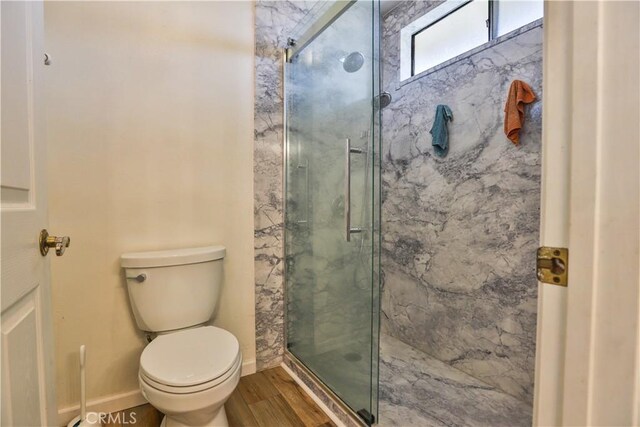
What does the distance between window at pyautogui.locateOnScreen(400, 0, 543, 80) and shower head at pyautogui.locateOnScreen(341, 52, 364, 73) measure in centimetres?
89

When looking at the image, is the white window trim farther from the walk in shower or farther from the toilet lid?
the toilet lid

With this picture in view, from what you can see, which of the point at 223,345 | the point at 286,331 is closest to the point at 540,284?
the point at 223,345

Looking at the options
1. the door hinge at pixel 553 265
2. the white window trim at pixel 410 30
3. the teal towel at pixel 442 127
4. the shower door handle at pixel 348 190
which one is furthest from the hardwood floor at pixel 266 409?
the white window trim at pixel 410 30

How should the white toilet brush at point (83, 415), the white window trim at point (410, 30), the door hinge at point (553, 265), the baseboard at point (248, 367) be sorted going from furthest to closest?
the white window trim at point (410, 30)
the baseboard at point (248, 367)
the white toilet brush at point (83, 415)
the door hinge at point (553, 265)

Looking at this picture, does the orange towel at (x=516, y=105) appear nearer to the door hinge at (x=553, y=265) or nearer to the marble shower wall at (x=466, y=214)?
the marble shower wall at (x=466, y=214)

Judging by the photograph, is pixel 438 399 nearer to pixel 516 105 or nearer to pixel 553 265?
pixel 553 265

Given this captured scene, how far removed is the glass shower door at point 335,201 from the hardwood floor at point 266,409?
0.15 metres

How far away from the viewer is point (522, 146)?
1.48 m

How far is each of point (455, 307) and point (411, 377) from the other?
49 centimetres

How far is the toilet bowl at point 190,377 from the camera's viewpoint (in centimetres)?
101

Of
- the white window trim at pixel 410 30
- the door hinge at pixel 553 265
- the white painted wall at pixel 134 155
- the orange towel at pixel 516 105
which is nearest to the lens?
the door hinge at pixel 553 265

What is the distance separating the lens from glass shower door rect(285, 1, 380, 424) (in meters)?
1.28

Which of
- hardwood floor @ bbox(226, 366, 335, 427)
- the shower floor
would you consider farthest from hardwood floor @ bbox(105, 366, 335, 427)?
the shower floor

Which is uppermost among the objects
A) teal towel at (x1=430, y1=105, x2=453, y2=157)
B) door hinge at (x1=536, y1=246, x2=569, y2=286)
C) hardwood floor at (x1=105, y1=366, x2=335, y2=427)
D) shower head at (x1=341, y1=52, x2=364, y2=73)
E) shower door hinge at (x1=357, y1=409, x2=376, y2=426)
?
shower head at (x1=341, y1=52, x2=364, y2=73)
